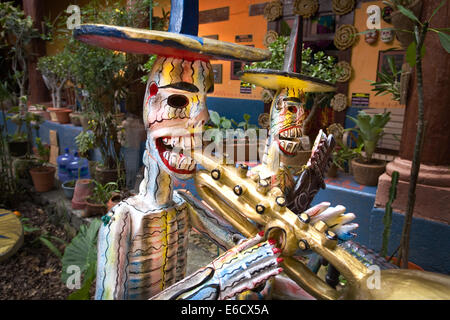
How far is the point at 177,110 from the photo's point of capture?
1106 mm

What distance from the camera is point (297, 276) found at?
3.35 feet

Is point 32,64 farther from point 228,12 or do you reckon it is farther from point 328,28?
point 328,28

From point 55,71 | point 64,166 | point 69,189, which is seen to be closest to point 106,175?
point 69,189

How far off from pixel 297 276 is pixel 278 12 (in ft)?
14.7

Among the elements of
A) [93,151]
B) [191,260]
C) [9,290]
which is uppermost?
[93,151]

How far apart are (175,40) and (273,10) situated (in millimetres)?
4358

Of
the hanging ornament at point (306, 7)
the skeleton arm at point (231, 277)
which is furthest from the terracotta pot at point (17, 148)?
the skeleton arm at point (231, 277)

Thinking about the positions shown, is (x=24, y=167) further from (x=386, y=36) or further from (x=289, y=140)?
(x=386, y=36)

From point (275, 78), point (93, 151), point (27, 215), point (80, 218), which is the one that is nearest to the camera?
point (275, 78)

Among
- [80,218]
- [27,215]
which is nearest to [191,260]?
[80,218]

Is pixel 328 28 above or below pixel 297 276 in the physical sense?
above

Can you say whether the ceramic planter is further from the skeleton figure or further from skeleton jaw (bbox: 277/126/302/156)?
the skeleton figure

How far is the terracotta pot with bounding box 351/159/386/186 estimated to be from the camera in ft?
10.2

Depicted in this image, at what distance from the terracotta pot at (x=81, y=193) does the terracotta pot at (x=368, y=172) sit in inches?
122
